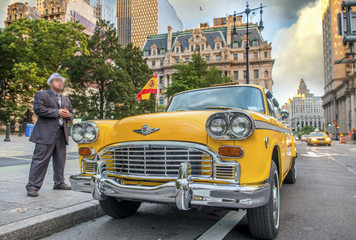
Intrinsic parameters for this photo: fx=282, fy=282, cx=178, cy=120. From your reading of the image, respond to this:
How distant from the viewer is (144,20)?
135m

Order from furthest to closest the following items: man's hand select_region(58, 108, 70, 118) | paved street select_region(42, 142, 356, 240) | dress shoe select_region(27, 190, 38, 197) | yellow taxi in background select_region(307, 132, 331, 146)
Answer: yellow taxi in background select_region(307, 132, 331, 146)
man's hand select_region(58, 108, 70, 118)
dress shoe select_region(27, 190, 38, 197)
paved street select_region(42, 142, 356, 240)

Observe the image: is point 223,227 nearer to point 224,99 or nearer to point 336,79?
point 224,99

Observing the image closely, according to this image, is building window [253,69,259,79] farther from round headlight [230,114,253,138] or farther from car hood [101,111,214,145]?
round headlight [230,114,253,138]

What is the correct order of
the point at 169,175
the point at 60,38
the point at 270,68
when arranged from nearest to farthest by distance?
the point at 169,175 → the point at 60,38 → the point at 270,68

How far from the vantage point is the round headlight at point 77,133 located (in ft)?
11.0

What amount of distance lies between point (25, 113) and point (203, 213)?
1368 inches

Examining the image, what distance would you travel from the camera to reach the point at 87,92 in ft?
116

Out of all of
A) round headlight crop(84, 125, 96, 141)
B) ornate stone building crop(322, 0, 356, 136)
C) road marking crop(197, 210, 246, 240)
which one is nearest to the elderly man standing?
round headlight crop(84, 125, 96, 141)

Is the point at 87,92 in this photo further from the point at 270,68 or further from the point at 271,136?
the point at 270,68

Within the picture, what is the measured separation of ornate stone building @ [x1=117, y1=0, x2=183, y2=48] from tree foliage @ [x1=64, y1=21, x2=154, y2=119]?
3950 inches

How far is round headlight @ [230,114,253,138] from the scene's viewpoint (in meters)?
2.49

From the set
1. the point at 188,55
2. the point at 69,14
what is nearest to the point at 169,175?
the point at 188,55

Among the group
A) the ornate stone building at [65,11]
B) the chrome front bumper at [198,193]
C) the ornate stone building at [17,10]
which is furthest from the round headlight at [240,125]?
the ornate stone building at [17,10]

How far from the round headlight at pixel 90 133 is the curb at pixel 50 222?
0.95 m
